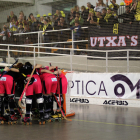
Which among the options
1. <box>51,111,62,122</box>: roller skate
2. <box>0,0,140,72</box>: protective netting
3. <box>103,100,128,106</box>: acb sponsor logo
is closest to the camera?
<box>51,111,62,122</box>: roller skate

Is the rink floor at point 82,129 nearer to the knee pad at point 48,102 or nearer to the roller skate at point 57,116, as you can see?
the roller skate at point 57,116

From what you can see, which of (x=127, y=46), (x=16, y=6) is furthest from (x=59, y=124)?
(x=16, y=6)

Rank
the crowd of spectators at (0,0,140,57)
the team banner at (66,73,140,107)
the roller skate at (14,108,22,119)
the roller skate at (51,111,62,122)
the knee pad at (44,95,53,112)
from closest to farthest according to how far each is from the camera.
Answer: the knee pad at (44,95,53,112) < the roller skate at (51,111,62,122) < the roller skate at (14,108,22,119) < the team banner at (66,73,140,107) < the crowd of spectators at (0,0,140,57)

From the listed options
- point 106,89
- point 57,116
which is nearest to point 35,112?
point 57,116

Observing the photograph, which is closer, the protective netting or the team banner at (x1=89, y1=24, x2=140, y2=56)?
the team banner at (x1=89, y1=24, x2=140, y2=56)

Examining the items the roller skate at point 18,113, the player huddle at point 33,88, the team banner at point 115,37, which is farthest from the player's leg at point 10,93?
the team banner at point 115,37

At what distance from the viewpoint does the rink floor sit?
6.01m

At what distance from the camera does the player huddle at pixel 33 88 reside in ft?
24.7

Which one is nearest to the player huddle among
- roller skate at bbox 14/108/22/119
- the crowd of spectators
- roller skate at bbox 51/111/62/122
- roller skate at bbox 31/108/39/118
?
roller skate at bbox 51/111/62/122

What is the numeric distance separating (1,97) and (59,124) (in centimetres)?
166

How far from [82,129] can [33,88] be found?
5.50ft

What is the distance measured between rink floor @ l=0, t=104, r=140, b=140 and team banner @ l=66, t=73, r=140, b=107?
2634mm

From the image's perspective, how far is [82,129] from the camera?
22.4ft

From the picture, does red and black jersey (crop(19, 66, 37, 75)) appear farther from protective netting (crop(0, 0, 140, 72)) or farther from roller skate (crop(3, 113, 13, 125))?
protective netting (crop(0, 0, 140, 72))
